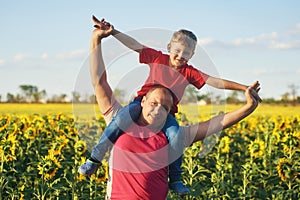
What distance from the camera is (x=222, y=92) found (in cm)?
362

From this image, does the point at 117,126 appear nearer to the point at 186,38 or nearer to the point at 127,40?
the point at 127,40

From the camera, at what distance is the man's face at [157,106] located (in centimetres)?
324

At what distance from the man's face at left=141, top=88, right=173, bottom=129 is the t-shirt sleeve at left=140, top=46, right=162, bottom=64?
0.29 meters

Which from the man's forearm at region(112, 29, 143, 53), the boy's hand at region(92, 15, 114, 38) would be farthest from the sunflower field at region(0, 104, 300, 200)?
the boy's hand at region(92, 15, 114, 38)

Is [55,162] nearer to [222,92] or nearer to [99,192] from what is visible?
[99,192]

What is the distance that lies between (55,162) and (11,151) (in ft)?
2.55

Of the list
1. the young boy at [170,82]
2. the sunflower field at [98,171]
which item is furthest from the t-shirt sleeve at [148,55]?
the sunflower field at [98,171]

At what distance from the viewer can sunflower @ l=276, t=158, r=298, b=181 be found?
743cm

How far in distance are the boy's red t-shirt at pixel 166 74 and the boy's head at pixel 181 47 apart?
43 millimetres

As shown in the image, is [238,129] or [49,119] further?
[238,129]

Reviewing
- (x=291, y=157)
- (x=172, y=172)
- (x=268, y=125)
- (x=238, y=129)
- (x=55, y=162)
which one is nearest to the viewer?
(x=172, y=172)

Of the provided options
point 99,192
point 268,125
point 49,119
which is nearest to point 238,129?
point 268,125

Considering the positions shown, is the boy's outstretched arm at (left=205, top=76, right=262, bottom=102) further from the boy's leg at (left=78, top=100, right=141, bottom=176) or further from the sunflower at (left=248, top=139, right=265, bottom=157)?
the sunflower at (left=248, top=139, right=265, bottom=157)

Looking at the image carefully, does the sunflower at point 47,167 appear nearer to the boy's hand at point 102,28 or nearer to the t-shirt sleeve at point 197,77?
the t-shirt sleeve at point 197,77
